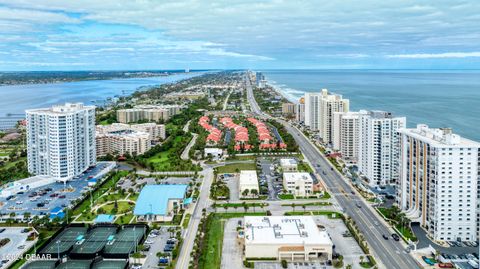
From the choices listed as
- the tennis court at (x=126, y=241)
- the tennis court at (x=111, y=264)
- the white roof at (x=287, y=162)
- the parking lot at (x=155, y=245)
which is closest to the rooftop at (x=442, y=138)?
the white roof at (x=287, y=162)

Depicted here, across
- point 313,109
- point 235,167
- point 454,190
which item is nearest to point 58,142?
point 235,167

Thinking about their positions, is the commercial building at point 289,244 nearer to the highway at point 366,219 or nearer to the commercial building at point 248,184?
the highway at point 366,219

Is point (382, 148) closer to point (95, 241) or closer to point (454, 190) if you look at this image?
point (454, 190)

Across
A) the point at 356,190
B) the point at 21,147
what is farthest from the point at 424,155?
the point at 21,147

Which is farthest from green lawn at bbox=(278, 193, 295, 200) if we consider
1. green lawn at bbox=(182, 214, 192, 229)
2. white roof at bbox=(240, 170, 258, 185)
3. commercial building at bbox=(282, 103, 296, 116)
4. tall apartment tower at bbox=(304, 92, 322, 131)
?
commercial building at bbox=(282, 103, 296, 116)

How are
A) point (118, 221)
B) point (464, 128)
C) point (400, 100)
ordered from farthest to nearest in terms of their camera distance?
point (400, 100) → point (464, 128) → point (118, 221)

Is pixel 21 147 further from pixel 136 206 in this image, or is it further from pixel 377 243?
pixel 377 243
